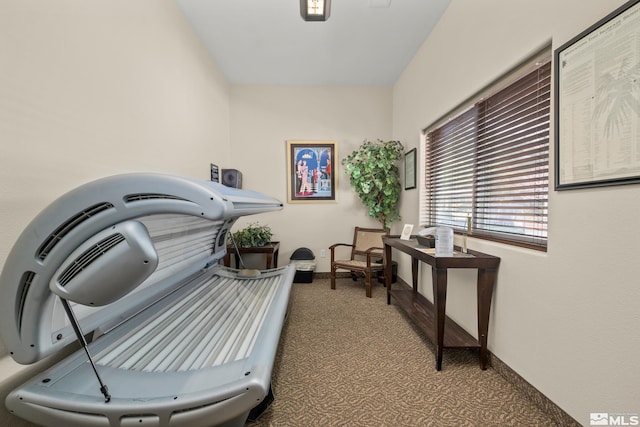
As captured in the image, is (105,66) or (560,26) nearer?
(560,26)

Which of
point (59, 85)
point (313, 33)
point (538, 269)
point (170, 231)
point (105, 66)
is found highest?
point (313, 33)

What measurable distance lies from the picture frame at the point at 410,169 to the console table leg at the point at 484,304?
1774mm

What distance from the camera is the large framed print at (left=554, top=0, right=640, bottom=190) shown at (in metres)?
1.05

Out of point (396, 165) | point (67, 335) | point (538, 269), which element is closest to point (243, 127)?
point (396, 165)

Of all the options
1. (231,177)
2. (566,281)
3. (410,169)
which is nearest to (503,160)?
(566,281)

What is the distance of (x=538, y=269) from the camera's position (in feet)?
4.89

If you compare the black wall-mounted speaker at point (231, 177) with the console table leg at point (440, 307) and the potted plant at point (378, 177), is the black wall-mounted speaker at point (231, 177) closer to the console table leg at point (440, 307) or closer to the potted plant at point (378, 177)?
the potted plant at point (378, 177)

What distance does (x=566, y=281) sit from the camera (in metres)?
1.32

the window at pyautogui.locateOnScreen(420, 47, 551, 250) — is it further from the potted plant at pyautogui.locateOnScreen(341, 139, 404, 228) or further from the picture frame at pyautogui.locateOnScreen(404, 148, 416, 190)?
the potted plant at pyautogui.locateOnScreen(341, 139, 404, 228)

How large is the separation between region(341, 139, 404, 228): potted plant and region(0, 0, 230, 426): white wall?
7.38ft

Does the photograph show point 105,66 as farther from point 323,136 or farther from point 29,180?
point 323,136

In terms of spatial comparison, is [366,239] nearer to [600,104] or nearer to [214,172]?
[214,172]

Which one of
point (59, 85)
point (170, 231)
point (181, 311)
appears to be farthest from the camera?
point (181, 311)

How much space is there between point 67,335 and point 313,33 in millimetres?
3231
